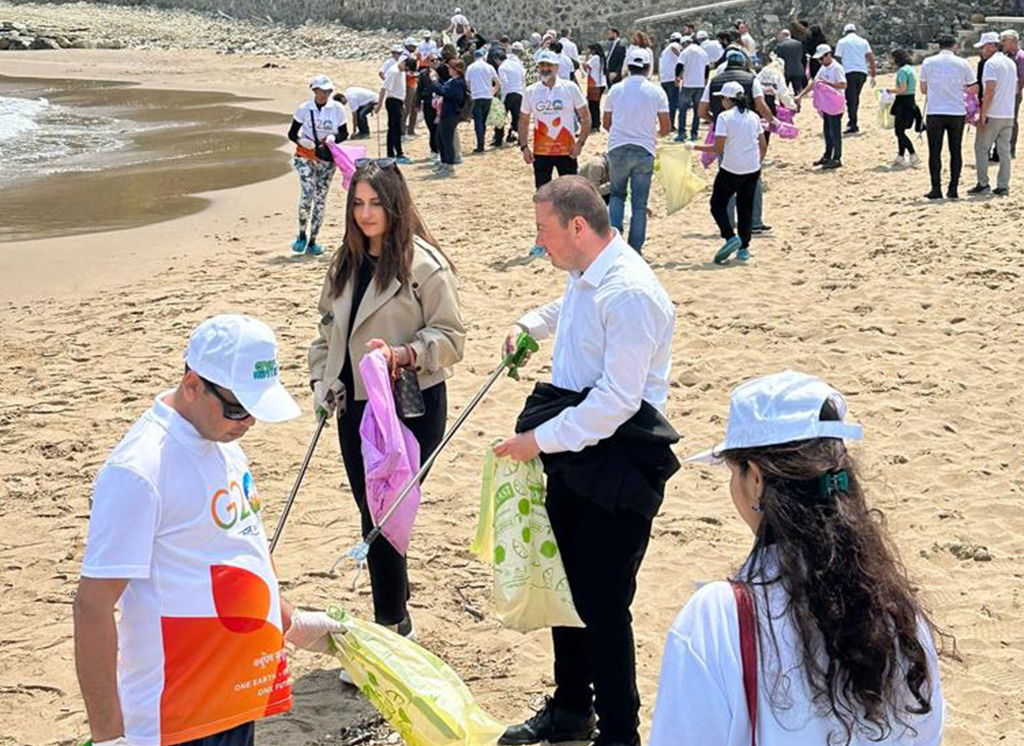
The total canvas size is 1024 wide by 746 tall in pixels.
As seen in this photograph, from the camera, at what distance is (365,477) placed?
508cm

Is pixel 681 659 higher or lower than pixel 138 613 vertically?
higher

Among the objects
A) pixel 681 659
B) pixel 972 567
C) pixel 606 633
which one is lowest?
pixel 972 567

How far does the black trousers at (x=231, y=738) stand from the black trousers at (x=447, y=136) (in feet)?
53.5

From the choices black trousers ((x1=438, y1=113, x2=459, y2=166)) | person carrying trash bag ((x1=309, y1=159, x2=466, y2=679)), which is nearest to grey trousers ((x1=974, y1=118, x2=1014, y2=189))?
black trousers ((x1=438, y1=113, x2=459, y2=166))

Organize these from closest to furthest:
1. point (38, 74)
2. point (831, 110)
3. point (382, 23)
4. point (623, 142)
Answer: point (623, 142), point (831, 110), point (38, 74), point (382, 23)

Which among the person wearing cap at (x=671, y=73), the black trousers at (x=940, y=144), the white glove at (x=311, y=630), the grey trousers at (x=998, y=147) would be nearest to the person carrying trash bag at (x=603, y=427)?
the white glove at (x=311, y=630)

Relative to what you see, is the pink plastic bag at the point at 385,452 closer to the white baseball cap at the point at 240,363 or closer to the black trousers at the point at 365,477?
the black trousers at the point at 365,477

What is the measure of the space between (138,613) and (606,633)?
5.79 ft

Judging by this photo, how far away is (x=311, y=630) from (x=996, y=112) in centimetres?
1268

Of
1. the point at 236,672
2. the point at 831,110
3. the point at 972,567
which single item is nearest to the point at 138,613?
the point at 236,672

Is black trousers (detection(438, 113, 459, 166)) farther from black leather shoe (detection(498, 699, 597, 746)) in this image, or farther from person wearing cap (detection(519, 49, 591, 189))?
black leather shoe (detection(498, 699, 597, 746))

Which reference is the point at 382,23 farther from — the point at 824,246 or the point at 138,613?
the point at 138,613

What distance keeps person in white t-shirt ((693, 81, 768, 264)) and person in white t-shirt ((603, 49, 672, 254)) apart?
64 centimetres

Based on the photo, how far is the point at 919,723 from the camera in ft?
7.77
